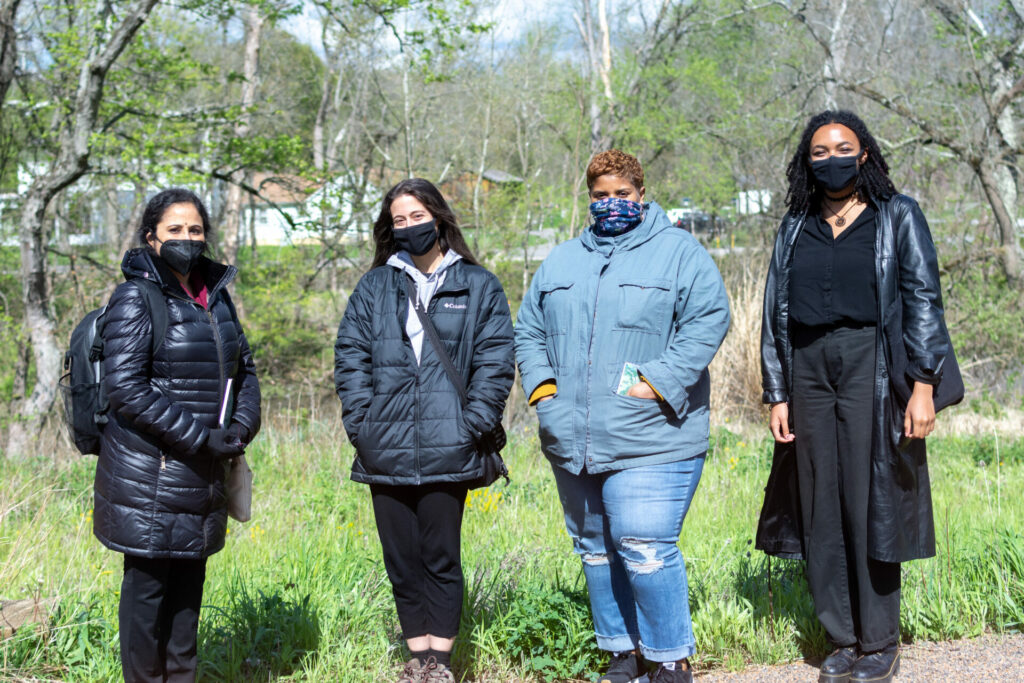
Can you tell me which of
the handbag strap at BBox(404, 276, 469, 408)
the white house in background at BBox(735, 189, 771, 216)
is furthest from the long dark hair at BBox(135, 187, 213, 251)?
the white house in background at BBox(735, 189, 771, 216)

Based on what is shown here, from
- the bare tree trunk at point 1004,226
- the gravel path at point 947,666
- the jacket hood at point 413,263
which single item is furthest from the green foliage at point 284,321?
the gravel path at point 947,666

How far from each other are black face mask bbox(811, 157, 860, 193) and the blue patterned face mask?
72 cm

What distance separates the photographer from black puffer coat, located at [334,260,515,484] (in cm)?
335

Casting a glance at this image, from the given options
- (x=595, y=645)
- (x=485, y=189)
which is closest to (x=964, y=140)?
(x=485, y=189)

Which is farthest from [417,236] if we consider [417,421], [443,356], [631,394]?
[631,394]

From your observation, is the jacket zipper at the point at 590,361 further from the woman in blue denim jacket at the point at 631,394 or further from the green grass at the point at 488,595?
the green grass at the point at 488,595

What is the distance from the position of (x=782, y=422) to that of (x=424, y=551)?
1.46 metres

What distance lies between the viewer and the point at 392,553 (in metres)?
3.47

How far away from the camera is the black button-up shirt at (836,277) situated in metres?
3.39

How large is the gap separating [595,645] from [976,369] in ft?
27.3

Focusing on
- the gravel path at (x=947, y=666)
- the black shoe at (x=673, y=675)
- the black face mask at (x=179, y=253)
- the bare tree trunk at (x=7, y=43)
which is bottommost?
the gravel path at (x=947, y=666)

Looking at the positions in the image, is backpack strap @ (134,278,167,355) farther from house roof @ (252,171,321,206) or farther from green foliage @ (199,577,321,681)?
house roof @ (252,171,321,206)

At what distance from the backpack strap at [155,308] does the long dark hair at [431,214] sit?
870 millimetres

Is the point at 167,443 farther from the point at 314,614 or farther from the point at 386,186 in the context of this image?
the point at 386,186
